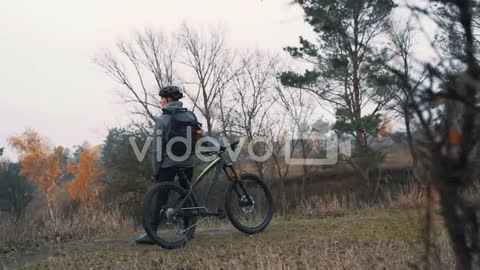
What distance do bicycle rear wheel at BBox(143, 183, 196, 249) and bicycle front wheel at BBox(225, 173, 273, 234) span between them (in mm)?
435

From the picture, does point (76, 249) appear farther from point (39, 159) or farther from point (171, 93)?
point (39, 159)

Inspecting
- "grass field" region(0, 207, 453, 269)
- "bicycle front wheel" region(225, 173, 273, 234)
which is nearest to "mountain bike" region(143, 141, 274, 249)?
"bicycle front wheel" region(225, 173, 273, 234)

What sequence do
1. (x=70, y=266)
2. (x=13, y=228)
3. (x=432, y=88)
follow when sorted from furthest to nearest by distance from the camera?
(x=13, y=228), (x=70, y=266), (x=432, y=88)

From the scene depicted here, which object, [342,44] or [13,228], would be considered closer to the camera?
[342,44]

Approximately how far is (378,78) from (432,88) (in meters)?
0.41

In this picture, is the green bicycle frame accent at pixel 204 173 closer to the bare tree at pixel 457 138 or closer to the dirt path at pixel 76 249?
the dirt path at pixel 76 249

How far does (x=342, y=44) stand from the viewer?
Answer: 233 centimetres

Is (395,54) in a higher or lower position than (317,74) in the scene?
lower

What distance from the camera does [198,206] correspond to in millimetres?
5656

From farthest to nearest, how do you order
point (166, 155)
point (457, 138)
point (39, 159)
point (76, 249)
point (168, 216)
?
point (39, 159)
point (76, 249)
point (166, 155)
point (168, 216)
point (457, 138)

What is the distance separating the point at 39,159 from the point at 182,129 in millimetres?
64695

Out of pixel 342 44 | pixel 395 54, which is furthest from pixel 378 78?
pixel 342 44

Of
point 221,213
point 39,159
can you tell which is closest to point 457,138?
point 221,213

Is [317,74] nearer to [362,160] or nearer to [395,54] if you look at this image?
[362,160]
